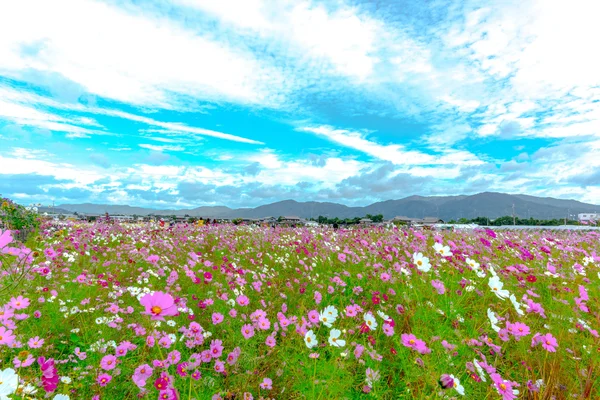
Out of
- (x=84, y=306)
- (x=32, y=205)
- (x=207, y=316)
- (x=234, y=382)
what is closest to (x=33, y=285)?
(x=84, y=306)

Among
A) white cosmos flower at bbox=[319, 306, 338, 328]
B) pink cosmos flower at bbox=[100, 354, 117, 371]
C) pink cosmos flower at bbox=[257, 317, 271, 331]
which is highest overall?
white cosmos flower at bbox=[319, 306, 338, 328]

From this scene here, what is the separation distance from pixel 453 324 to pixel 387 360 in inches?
21.7

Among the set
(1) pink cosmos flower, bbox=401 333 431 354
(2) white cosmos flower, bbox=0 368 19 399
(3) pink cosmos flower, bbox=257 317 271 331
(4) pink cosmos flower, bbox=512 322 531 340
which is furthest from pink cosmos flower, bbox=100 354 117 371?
(4) pink cosmos flower, bbox=512 322 531 340

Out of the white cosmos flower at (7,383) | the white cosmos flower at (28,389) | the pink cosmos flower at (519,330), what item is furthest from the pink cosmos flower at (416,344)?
the white cosmos flower at (28,389)

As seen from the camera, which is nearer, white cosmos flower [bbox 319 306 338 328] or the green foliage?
white cosmos flower [bbox 319 306 338 328]

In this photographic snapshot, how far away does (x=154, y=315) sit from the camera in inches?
46.2

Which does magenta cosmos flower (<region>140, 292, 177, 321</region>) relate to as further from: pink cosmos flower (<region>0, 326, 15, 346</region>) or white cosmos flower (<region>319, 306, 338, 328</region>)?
white cosmos flower (<region>319, 306, 338, 328</region>)

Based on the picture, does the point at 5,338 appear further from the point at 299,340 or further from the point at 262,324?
the point at 299,340

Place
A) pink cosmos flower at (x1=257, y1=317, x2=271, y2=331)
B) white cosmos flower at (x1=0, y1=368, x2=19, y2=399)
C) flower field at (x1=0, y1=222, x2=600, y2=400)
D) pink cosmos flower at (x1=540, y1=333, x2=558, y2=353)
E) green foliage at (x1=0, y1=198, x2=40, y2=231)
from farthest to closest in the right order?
green foliage at (x1=0, y1=198, x2=40, y2=231) < pink cosmos flower at (x1=257, y1=317, x2=271, y2=331) < pink cosmos flower at (x1=540, y1=333, x2=558, y2=353) < flower field at (x1=0, y1=222, x2=600, y2=400) < white cosmos flower at (x1=0, y1=368, x2=19, y2=399)

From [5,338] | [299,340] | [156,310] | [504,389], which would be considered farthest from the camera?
[299,340]

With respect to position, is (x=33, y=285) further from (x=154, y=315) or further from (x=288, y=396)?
(x=154, y=315)

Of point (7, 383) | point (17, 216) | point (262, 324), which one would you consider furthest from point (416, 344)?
point (17, 216)

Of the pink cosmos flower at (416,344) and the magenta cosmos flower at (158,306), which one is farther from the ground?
the magenta cosmos flower at (158,306)

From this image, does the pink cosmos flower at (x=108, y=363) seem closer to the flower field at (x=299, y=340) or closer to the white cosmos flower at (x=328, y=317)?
the flower field at (x=299, y=340)
